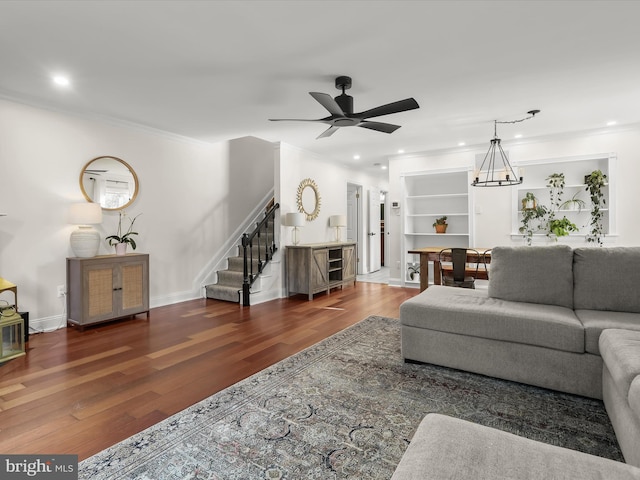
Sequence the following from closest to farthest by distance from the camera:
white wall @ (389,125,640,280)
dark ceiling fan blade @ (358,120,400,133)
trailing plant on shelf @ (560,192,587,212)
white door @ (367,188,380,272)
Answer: dark ceiling fan blade @ (358,120,400,133), white wall @ (389,125,640,280), trailing plant on shelf @ (560,192,587,212), white door @ (367,188,380,272)

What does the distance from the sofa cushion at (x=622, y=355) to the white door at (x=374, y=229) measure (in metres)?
6.53

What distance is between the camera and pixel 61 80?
10.6 ft

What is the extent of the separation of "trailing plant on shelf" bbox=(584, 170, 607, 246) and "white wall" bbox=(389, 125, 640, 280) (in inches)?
5.9

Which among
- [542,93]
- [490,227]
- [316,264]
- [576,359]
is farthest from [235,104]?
[490,227]

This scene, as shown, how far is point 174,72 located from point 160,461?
114 inches

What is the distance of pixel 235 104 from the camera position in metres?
3.91

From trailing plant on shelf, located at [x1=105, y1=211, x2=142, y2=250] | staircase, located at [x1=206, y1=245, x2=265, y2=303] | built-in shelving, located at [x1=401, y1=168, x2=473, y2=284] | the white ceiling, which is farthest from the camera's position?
built-in shelving, located at [x1=401, y1=168, x2=473, y2=284]

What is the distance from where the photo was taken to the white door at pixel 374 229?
8.57 metres

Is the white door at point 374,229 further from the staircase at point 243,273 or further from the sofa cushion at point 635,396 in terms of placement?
the sofa cushion at point 635,396

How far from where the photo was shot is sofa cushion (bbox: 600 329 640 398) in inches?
60.7

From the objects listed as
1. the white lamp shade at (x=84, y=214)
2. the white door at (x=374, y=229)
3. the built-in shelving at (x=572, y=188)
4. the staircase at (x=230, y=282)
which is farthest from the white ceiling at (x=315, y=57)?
the white door at (x=374, y=229)

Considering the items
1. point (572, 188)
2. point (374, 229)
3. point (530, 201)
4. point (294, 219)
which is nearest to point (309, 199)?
point (294, 219)

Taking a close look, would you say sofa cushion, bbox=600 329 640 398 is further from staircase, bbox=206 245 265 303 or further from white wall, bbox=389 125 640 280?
staircase, bbox=206 245 265 303

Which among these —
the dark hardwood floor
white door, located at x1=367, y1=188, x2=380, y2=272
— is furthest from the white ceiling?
white door, located at x1=367, y1=188, x2=380, y2=272
